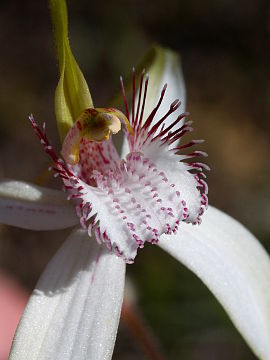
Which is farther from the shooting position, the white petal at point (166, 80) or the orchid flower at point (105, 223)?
the white petal at point (166, 80)

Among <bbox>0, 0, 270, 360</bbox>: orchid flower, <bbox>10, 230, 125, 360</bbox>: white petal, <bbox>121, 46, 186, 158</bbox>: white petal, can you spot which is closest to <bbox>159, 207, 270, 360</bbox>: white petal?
<bbox>0, 0, 270, 360</bbox>: orchid flower

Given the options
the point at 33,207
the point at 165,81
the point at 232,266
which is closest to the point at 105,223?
the point at 33,207

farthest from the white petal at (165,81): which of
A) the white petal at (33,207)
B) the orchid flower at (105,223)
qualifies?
the white petal at (33,207)

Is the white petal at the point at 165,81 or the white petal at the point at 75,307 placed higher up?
the white petal at the point at 165,81

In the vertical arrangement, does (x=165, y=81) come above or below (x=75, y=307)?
above

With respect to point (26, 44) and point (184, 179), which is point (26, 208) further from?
point (26, 44)

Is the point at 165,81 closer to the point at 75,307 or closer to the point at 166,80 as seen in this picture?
the point at 166,80

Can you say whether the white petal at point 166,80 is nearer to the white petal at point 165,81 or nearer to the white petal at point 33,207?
the white petal at point 165,81
